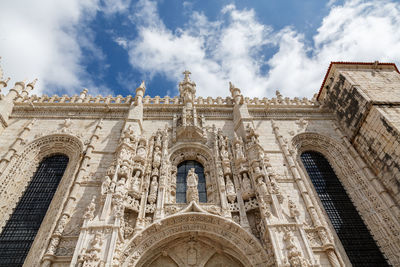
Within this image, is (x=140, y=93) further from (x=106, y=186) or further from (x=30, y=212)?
(x=30, y=212)

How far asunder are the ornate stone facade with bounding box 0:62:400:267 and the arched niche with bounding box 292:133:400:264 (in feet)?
0.14

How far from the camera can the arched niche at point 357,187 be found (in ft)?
28.7

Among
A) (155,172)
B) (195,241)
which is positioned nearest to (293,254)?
(195,241)

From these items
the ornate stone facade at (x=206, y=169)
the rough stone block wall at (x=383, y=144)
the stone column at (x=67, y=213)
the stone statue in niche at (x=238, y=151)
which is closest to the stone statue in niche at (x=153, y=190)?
the ornate stone facade at (x=206, y=169)

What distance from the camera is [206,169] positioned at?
1077 cm

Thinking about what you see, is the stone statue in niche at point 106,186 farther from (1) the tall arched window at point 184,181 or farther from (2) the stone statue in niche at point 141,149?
(1) the tall arched window at point 184,181

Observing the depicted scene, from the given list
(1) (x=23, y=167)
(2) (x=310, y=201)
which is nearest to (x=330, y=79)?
(2) (x=310, y=201)

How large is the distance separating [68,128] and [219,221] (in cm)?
856

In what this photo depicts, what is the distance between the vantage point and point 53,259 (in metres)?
7.50

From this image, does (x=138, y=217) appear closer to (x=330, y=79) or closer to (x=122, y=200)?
(x=122, y=200)

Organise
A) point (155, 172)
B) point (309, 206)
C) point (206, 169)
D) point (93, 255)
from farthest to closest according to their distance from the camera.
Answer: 1. point (206, 169)
2. point (155, 172)
3. point (309, 206)
4. point (93, 255)

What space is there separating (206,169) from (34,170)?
24.5 feet

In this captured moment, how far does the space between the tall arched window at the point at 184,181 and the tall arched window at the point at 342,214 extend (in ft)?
15.9

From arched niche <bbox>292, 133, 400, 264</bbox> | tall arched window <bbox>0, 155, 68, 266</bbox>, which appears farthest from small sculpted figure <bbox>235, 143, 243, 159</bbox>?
tall arched window <bbox>0, 155, 68, 266</bbox>
